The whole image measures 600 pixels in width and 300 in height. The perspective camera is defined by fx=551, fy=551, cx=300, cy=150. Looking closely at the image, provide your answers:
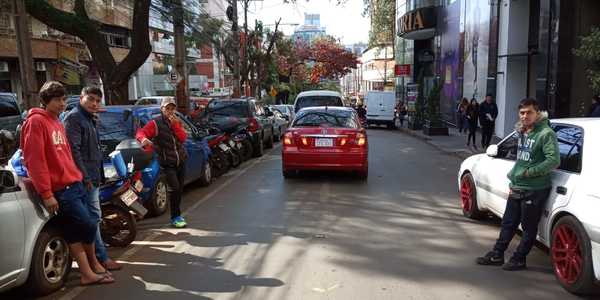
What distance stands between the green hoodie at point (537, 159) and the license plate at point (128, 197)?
3972mm

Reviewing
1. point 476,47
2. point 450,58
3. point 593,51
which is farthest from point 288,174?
point 450,58

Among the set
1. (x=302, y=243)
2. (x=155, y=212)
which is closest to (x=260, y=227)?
(x=302, y=243)

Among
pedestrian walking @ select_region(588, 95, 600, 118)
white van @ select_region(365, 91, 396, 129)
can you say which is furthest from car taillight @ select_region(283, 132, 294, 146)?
white van @ select_region(365, 91, 396, 129)

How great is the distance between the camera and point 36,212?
14.6 feet

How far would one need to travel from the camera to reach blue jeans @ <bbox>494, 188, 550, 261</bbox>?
5.14 meters

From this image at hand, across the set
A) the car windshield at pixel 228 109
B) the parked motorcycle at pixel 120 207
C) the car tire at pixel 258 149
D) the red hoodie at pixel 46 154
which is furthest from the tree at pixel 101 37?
the red hoodie at pixel 46 154

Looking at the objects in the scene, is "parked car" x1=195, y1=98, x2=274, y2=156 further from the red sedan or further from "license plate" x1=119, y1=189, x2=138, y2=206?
"license plate" x1=119, y1=189, x2=138, y2=206

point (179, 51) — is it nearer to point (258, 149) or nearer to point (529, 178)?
point (258, 149)

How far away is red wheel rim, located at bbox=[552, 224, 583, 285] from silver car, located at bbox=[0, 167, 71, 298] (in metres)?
4.39

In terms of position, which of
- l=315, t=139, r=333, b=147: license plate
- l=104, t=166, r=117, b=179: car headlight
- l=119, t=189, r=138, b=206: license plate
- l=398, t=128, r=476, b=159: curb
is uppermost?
l=104, t=166, r=117, b=179: car headlight

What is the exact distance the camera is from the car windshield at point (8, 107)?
1219 centimetres

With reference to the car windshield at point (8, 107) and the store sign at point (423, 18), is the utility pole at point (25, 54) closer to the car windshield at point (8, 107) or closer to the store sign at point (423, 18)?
the car windshield at point (8, 107)

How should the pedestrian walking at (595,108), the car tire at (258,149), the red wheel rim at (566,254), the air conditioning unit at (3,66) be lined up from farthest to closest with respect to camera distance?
1. the air conditioning unit at (3,66)
2. the car tire at (258,149)
3. the pedestrian walking at (595,108)
4. the red wheel rim at (566,254)

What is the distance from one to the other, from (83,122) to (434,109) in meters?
20.2
